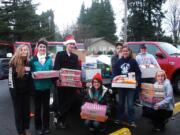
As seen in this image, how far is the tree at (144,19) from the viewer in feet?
134

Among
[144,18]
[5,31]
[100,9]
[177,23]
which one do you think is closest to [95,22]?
[100,9]

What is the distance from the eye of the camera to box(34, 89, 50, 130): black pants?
266 inches

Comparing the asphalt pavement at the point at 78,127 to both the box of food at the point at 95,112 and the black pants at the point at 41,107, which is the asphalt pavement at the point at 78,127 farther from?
the box of food at the point at 95,112

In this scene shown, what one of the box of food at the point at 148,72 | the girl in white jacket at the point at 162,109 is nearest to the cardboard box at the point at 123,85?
the girl in white jacket at the point at 162,109

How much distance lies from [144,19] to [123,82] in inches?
1402

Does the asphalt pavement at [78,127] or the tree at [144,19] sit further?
the tree at [144,19]

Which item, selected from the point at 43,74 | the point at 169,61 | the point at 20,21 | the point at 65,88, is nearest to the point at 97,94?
the point at 65,88

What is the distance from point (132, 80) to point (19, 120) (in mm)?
2373

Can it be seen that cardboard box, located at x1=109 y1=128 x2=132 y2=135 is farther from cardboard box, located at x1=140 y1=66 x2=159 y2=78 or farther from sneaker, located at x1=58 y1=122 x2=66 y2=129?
cardboard box, located at x1=140 y1=66 x2=159 y2=78

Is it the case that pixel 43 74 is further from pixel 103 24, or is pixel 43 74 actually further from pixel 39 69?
pixel 103 24

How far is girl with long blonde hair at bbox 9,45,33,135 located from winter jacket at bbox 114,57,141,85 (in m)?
1.93

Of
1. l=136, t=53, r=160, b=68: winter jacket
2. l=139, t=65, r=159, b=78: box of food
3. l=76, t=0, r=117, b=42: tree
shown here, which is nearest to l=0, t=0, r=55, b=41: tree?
l=76, t=0, r=117, b=42: tree

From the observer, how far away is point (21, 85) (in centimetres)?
636

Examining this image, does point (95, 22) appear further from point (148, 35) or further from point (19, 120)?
point (19, 120)
